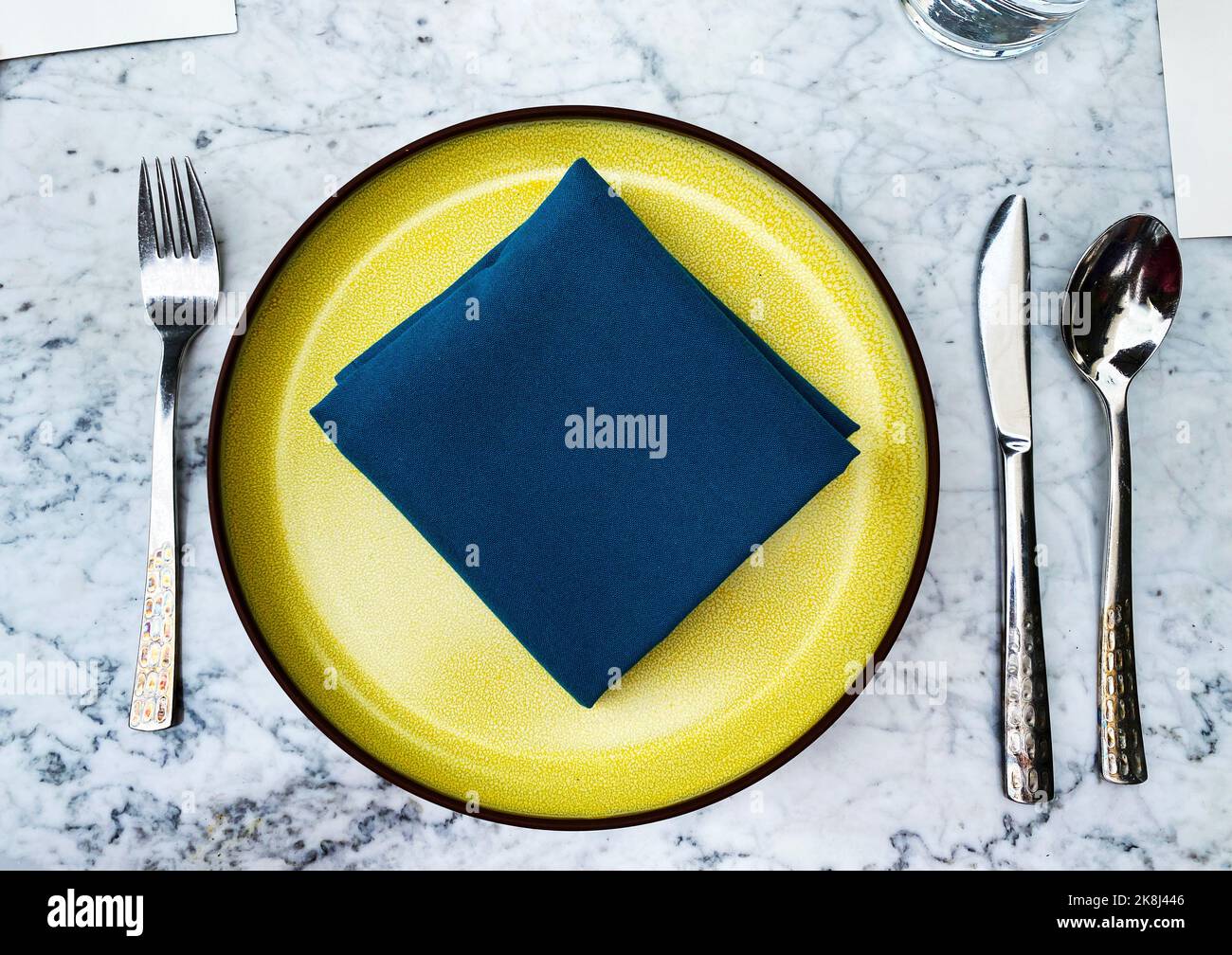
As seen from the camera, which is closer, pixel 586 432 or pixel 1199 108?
pixel 586 432

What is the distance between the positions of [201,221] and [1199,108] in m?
0.64

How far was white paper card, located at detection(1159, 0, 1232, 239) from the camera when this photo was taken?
0.53 meters

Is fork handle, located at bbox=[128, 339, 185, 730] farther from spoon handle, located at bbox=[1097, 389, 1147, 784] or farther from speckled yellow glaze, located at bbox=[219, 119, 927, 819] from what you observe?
spoon handle, located at bbox=[1097, 389, 1147, 784]

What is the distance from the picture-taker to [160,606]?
50cm

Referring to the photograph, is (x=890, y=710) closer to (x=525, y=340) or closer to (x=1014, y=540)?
(x=1014, y=540)

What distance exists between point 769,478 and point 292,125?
1.28ft

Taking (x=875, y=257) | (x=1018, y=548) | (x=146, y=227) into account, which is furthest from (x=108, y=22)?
(x=1018, y=548)

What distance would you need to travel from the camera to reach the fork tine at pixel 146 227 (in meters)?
0.51

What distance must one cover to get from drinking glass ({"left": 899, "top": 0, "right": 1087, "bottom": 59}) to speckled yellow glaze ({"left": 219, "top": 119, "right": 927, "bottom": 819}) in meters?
0.18

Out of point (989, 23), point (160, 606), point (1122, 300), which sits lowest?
point (160, 606)

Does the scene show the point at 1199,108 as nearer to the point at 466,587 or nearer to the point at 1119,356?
the point at 1119,356

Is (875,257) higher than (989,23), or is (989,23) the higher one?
(989,23)

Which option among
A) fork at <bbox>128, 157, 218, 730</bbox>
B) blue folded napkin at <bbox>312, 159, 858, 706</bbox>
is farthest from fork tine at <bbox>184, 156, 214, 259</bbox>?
blue folded napkin at <bbox>312, 159, 858, 706</bbox>
